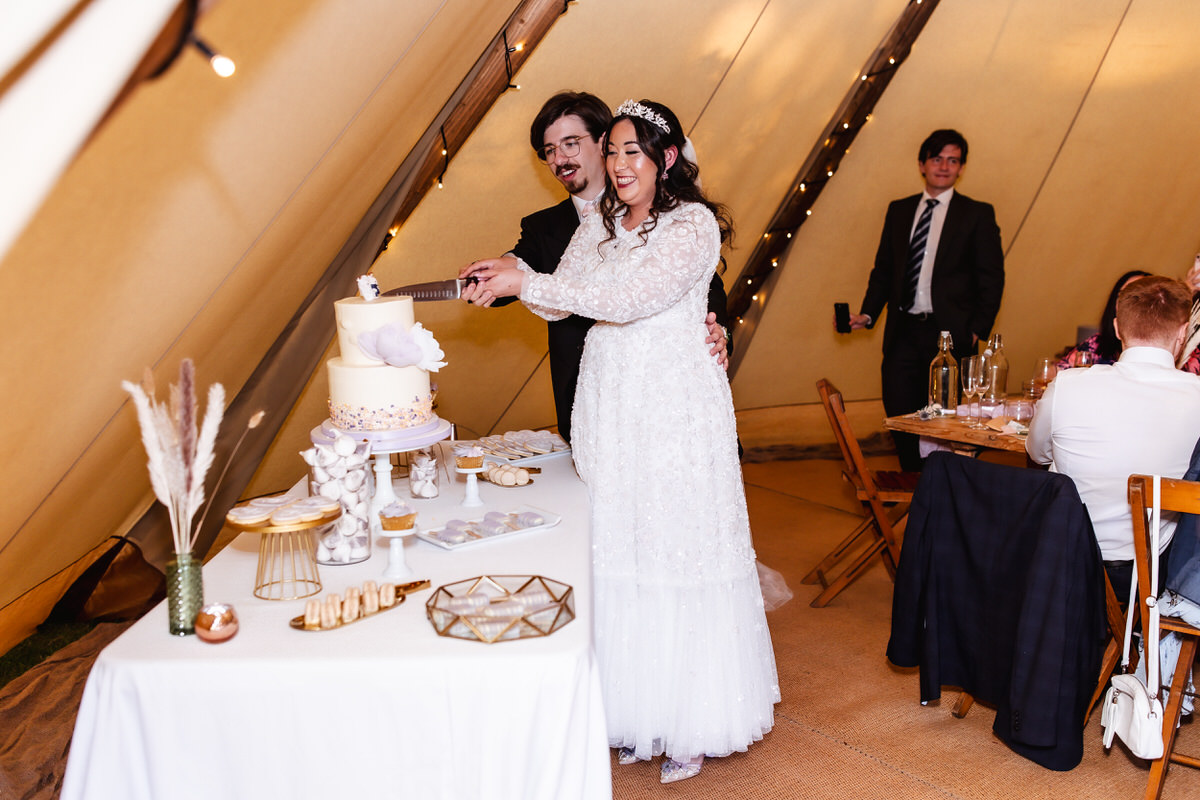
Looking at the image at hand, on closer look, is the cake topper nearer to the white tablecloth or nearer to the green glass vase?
the green glass vase

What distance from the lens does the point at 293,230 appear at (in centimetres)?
241

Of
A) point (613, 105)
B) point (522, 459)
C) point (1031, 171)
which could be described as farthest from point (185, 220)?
point (1031, 171)

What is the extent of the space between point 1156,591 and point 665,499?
3.94 ft

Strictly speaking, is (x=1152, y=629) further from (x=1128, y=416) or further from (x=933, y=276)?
(x=933, y=276)

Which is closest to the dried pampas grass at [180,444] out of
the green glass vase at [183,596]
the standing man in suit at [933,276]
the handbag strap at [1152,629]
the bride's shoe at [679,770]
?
the green glass vase at [183,596]

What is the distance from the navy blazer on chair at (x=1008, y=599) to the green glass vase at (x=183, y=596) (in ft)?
6.32

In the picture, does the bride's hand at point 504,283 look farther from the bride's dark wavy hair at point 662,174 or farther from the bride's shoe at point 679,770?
the bride's shoe at point 679,770

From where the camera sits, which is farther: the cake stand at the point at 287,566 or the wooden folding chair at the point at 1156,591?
the wooden folding chair at the point at 1156,591

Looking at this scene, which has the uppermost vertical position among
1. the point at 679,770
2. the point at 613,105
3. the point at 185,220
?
the point at 613,105

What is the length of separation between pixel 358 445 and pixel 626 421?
0.67 meters

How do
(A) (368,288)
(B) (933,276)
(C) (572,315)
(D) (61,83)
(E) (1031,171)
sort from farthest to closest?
(E) (1031,171), (B) (933,276), (C) (572,315), (A) (368,288), (D) (61,83)

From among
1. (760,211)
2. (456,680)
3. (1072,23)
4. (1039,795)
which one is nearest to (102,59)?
(456,680)

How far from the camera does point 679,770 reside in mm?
2311

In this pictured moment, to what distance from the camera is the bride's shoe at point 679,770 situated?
2309mm
